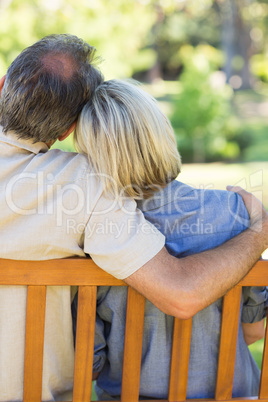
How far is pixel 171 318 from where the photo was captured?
1.83 metres

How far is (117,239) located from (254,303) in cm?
67

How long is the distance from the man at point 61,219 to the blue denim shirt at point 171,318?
108mm

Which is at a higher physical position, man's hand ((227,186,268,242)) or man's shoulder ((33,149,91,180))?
man's shoulder ((33,149,91,180))

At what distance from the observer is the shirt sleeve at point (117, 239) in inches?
61.2

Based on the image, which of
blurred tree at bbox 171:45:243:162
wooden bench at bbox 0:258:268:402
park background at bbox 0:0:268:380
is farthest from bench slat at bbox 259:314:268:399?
blurred tree at bbox 171:45:243:162

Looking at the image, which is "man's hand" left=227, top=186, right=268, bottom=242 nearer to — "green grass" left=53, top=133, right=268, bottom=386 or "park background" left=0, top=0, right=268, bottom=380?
"park background" left=0, top=0, right=268, bottom=380

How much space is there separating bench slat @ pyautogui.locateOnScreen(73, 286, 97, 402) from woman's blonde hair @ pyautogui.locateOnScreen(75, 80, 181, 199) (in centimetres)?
35

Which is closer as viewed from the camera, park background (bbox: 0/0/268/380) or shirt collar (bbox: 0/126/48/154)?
shirt collar (bbox: 0/126/48/154)

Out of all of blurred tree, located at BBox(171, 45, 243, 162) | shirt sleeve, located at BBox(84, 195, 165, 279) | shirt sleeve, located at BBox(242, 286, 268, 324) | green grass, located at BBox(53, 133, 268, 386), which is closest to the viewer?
shirt sleeve, located at BBox(84, 195, 165, 279)

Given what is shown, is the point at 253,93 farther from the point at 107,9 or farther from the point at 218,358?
the point at 218,358

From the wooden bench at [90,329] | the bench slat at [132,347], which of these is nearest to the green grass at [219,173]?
the wooden bench at [90,329]

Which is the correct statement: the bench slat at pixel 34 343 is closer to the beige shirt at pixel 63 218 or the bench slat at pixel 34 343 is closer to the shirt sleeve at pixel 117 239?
the beige shirt at pixel 63 218

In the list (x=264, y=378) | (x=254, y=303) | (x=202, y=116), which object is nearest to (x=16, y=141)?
(x=254, y=303)

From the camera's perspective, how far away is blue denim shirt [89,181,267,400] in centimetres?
178
